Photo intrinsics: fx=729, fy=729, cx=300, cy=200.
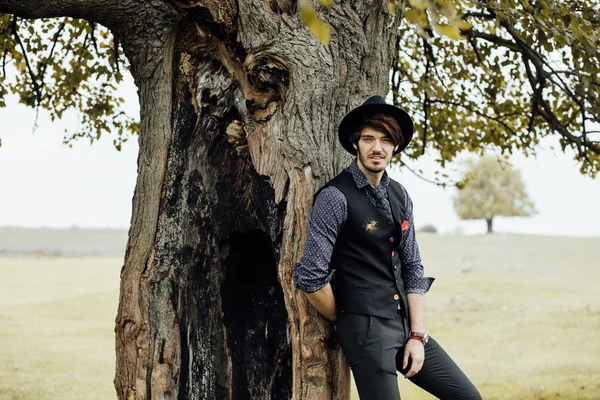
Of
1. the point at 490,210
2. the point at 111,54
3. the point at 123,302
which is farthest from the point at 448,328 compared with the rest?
the point at 490,210

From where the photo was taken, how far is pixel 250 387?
554cm

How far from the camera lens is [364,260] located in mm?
4562

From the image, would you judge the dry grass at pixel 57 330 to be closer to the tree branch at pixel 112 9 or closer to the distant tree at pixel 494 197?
the tree branch at pixel 112 9

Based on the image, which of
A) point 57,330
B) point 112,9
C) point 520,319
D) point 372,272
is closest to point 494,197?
point 520,319

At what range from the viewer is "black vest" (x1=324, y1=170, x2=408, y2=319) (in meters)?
4.54

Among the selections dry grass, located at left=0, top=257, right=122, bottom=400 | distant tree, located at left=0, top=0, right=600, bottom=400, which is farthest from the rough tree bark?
dry grass, located at left=0, top=257, right=122, bottom=400

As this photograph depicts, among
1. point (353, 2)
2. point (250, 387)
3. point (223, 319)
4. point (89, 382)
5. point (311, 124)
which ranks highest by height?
point (353, 2)

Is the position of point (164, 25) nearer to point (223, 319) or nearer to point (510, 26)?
point (223, 319)

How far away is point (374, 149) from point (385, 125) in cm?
17

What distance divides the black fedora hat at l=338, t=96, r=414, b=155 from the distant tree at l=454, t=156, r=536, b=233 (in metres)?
54.1

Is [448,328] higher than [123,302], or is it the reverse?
[123,302]

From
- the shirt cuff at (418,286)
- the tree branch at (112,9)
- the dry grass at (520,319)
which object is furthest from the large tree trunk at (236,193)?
the dry grass at (520,319)

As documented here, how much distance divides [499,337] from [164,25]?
1500cm

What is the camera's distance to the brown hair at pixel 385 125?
458 cm
